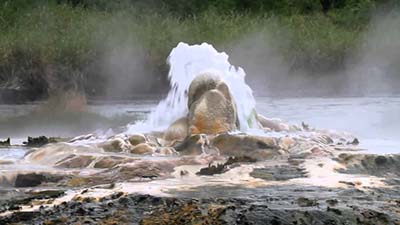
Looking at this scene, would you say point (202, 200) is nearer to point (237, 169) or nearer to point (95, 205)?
point (95, 205)

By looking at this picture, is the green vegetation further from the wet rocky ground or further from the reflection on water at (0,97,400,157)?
the wet rocky ground

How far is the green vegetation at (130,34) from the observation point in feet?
71.1

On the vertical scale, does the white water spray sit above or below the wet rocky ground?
above

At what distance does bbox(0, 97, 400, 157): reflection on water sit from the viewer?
1463 centimetres

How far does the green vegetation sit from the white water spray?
30.4 ft

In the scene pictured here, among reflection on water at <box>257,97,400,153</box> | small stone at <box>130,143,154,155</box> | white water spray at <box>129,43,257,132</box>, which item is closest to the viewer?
small stone at <box>130,143,154,155</box>

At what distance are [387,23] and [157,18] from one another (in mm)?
7506

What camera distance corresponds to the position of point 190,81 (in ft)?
40.2

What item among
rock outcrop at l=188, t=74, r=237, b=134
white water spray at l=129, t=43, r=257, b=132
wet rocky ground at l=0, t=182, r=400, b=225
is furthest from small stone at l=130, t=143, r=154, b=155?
wet rocky ground at l=0, t=182, r=400, b=225

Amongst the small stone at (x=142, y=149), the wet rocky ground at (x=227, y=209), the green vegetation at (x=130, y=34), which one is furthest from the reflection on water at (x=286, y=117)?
the wet rocky ground at (x=227, y=209)

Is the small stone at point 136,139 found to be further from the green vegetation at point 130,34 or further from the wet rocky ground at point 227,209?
the green vegetation at point 130,34

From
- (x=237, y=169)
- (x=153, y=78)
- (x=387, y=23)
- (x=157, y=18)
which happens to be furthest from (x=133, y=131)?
(x=387, y=23)

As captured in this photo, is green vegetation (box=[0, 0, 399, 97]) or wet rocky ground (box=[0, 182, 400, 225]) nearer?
wet rocky ground (box=[0, 182, 400, 225])

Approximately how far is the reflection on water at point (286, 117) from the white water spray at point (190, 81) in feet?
5.39
